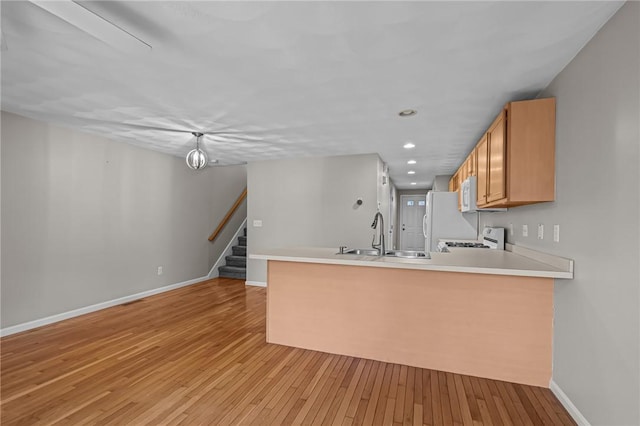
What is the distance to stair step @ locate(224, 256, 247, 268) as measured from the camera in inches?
251

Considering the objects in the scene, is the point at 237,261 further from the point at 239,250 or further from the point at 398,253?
the point at 398,253

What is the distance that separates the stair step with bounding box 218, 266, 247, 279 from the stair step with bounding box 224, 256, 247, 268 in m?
0.10

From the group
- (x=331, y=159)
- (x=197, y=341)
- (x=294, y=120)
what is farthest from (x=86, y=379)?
(x=331, y=159)

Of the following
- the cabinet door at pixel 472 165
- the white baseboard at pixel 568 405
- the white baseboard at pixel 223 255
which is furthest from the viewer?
the white baseboard at pixel 223 255

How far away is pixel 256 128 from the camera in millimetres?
3619

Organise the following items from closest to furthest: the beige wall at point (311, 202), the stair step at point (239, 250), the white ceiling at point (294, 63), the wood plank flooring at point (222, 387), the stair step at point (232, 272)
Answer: the white ceiling at point (294, 63), the wood plank flooring at point (222, 387), the beige wall at point (311, 202), the stair step at point (232, 272), the stair step at point (239, 250)

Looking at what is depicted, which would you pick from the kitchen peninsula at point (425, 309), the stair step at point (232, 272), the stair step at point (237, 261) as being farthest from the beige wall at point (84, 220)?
the kitchen peninsula at point (425, 309)

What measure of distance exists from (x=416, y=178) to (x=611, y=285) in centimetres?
648

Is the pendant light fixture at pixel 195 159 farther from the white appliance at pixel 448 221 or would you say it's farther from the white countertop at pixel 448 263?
the white appliance at pixel 448 221

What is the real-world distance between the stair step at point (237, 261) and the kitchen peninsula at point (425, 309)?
11.2 ft

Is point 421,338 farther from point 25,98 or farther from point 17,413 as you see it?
point 25,98

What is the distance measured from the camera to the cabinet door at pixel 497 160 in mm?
2480

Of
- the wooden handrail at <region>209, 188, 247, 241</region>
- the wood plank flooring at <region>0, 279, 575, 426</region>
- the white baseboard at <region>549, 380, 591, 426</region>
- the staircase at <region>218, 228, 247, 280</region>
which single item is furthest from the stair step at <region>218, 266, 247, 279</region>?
the white baseboard at <region>549, 380, 591, 426</region>

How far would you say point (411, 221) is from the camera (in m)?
10.4
